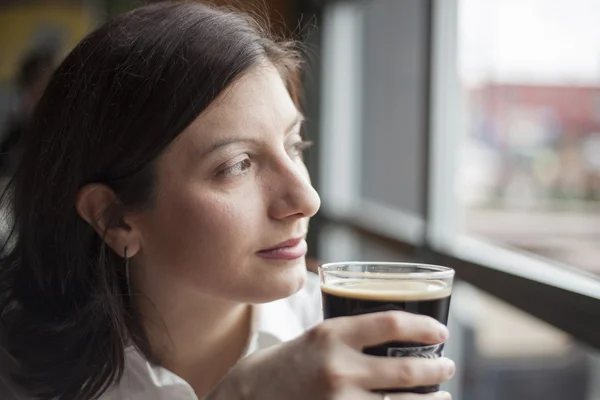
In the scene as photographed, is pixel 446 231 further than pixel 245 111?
Yes

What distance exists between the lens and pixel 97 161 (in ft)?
4.10

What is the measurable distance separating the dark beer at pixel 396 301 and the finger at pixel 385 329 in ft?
0.04

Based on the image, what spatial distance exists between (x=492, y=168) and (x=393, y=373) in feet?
7.84

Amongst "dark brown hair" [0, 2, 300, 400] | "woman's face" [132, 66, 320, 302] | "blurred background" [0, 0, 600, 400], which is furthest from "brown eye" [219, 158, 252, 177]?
"blurred background" [0, 0, 600, 400]

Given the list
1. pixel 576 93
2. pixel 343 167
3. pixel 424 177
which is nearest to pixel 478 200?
pixel 424 177

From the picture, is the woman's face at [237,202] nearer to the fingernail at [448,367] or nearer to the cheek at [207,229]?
the cheek at [207,229]

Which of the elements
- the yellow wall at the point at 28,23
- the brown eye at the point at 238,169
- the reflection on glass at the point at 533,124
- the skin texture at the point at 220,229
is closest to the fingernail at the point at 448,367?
the skin texture at the point at 220,229

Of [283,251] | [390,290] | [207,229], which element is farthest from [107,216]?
[390,290]

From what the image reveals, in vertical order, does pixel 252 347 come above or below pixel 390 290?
below

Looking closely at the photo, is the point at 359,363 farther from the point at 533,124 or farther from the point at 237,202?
the point at 533,124

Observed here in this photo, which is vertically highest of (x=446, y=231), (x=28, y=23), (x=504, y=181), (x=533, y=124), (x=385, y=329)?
(x=28, y=23)

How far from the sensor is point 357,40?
465 cm

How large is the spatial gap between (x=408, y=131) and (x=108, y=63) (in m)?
2.91

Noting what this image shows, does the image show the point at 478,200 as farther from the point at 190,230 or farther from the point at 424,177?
the point at 190,230
